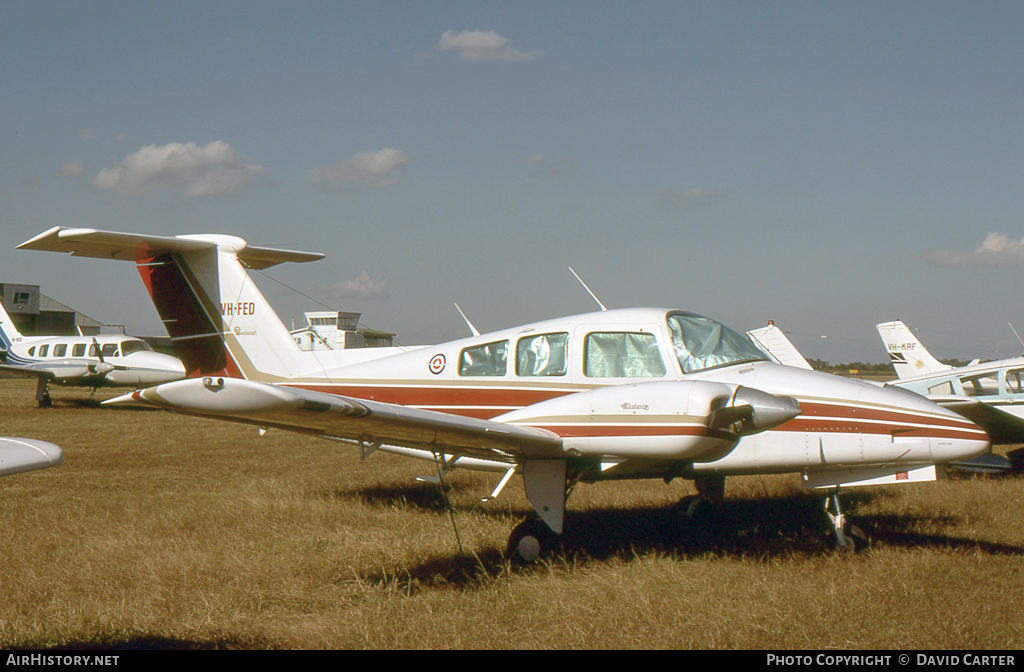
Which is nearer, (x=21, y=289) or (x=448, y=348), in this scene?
(x=448, y=348)

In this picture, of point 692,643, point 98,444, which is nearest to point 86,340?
point 98,444

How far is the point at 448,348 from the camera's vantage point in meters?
7.20

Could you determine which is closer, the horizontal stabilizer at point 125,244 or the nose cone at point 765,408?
the nose cone at point 765,408

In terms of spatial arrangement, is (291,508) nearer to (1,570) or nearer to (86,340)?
(1,570)

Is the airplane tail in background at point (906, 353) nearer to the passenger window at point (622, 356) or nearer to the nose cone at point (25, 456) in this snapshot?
the passenger window at point (622, 356)

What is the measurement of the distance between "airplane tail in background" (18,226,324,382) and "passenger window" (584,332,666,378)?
3.87 meters

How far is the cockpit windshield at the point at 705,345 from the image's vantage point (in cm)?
607

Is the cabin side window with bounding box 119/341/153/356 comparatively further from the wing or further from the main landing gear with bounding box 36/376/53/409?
the wing

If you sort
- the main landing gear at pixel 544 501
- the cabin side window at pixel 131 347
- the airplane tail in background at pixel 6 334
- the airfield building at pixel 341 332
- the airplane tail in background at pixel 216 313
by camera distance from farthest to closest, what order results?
the airfield building at pixel 341 332, the airplane tail in background at pixel 6 334, the cabin side window at pixel 131 347, the airplane tail in background at pixel 216 313, the main landing gear at pixel 544 501

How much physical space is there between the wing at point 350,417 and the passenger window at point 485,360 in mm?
1034

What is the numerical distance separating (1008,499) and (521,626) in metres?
7.32

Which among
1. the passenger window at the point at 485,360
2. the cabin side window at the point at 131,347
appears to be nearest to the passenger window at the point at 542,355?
the passenger window at the point at 485,360

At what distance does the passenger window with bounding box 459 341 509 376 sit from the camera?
675cm
